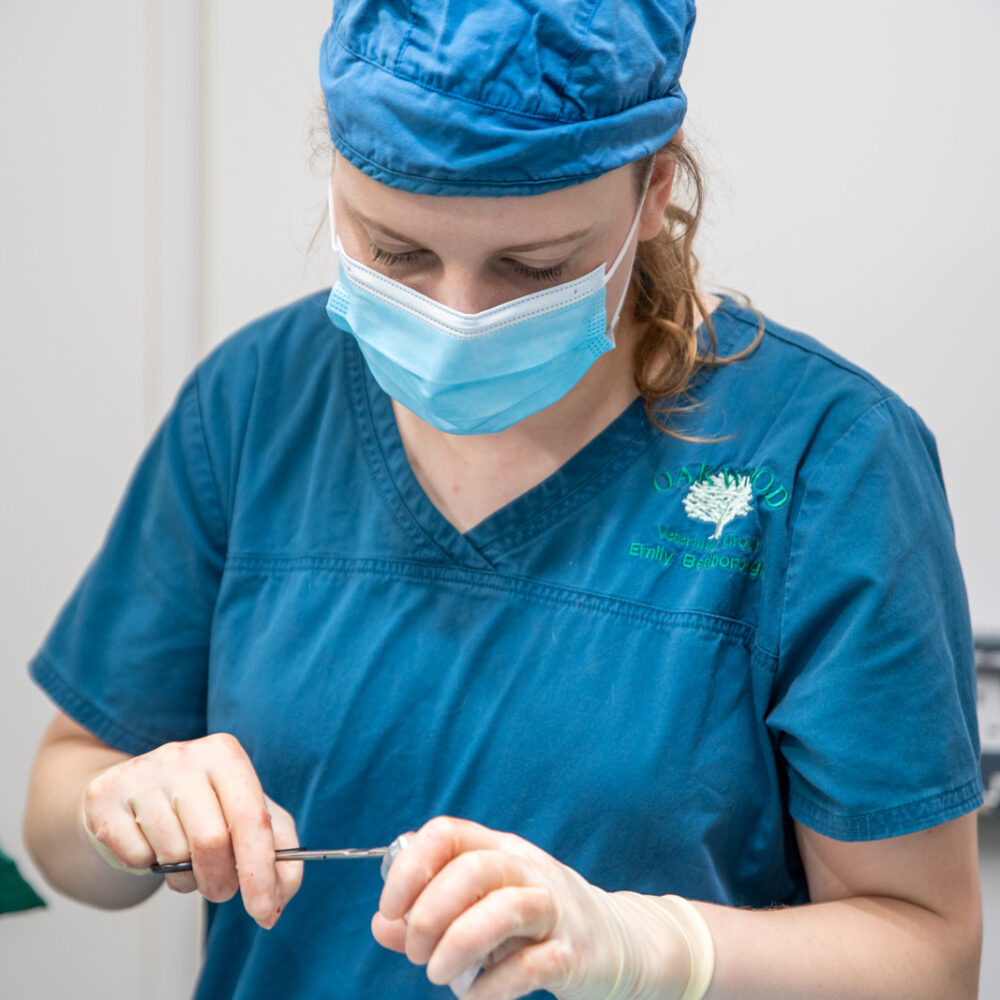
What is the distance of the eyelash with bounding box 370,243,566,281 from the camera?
853 millimetres

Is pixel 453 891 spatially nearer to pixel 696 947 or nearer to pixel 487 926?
pixel 487 926

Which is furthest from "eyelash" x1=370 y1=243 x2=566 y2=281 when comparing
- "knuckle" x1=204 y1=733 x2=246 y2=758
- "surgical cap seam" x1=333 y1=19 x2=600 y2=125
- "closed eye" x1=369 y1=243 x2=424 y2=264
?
"knuckle" x1=204 y1=733 x2=246 y2=758

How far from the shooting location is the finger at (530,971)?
0.71 meters

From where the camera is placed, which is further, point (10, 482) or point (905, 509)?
point (10, 482)

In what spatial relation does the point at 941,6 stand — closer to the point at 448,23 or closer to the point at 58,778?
the point at 448,23

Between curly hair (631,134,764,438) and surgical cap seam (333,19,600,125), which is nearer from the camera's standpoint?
surgical cap seam (333,19,600,125)

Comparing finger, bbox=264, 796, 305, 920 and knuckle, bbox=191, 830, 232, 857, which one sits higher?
knuckle, bbox=191, 830, 232, 857

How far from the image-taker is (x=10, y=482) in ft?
5.43

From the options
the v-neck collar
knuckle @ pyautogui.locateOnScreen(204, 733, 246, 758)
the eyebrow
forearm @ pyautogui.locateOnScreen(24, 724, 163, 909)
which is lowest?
forearm @ pyautogui.locateOnScreen(24, 724, 163, 909)

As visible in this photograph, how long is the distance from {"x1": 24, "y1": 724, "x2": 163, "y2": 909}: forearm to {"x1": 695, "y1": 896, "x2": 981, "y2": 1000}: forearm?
1.75 feet

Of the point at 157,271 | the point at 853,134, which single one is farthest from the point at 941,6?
the point at 157,271

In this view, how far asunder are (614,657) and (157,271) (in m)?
1.02

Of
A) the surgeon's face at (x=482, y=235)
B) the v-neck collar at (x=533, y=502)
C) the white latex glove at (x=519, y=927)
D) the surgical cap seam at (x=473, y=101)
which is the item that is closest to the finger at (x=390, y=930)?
the white latex glove at (x=519, y=927)

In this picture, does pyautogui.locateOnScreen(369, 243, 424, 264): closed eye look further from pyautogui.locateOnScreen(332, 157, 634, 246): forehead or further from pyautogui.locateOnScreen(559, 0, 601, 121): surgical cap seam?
pyautogui.locateOnScreen(559, 0, 601, 121): surgical cap seam
